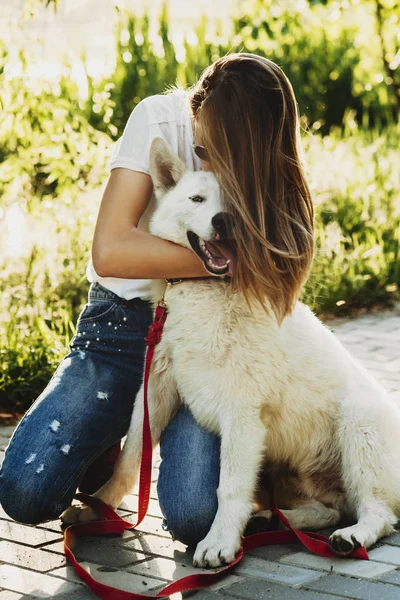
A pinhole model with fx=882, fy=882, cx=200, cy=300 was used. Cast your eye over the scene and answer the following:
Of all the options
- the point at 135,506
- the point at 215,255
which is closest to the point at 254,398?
the point at 215,255

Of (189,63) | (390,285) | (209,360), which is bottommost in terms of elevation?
(390,285)

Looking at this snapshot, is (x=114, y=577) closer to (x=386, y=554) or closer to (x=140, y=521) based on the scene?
(x=140, y=521)

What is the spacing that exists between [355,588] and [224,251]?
1.13 meters

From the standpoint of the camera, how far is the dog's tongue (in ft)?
9.53

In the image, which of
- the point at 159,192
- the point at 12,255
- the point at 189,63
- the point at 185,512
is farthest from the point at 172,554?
the point at 189,63

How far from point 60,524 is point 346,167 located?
635 centimetres

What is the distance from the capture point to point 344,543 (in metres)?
2.82

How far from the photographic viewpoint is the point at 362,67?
13203mm

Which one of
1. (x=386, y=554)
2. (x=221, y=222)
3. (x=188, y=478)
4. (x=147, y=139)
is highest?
(x=147, y=139)

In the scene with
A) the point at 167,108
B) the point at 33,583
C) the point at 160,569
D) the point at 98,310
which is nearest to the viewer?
the point at 33,583

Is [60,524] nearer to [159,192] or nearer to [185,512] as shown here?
[185,512]

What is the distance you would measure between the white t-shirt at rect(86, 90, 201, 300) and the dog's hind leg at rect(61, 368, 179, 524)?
1.22ft

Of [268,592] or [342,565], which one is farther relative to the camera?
[342,565]

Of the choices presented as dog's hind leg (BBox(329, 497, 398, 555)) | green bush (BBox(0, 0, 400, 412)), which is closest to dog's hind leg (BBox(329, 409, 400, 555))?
dog's hind leg (BBox(329, 497, 398, 555))
